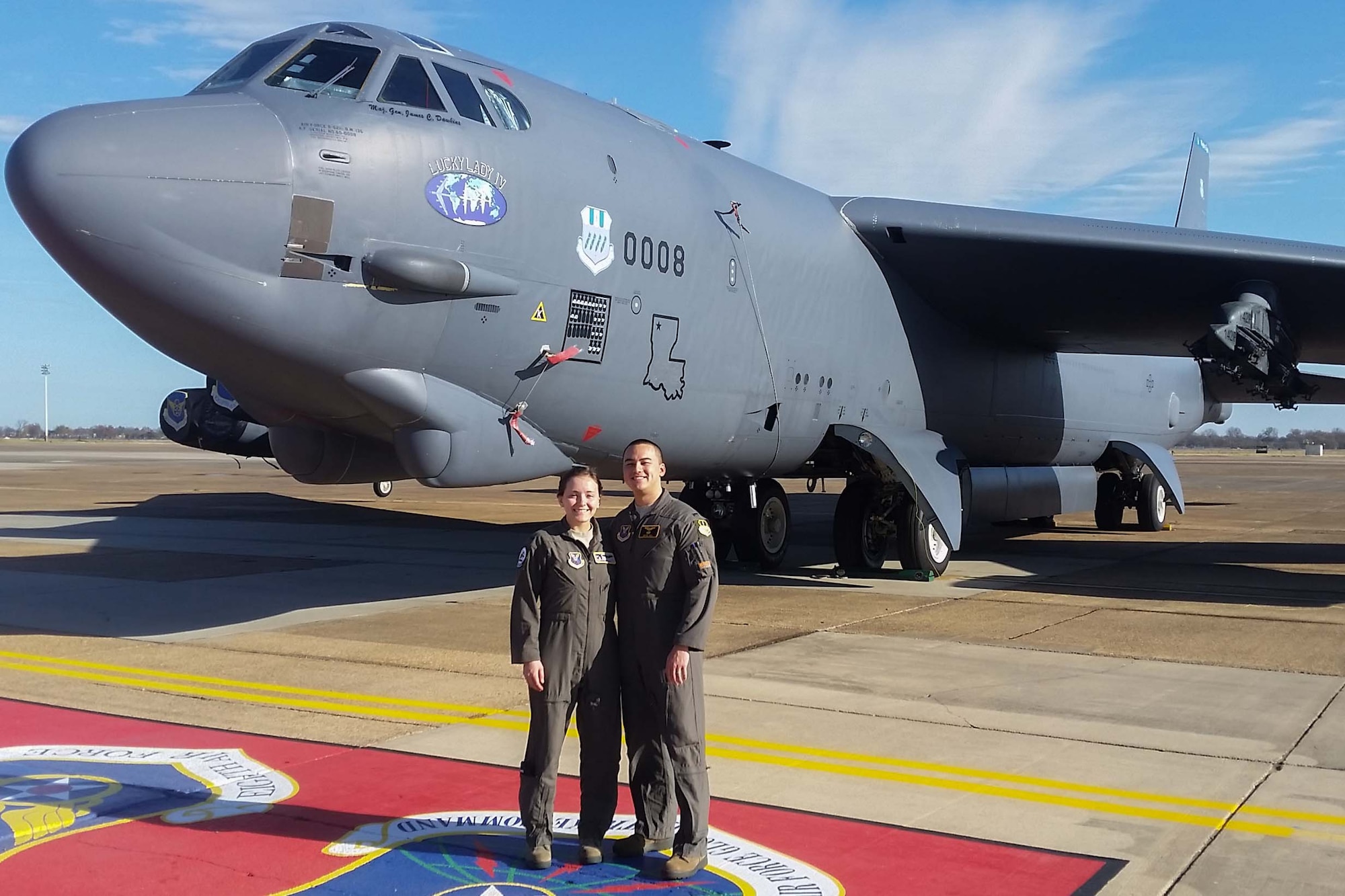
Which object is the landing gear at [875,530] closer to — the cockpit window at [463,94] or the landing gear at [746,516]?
the landing gear at [746,516]

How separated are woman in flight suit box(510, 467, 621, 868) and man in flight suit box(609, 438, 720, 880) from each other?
0.08 meters

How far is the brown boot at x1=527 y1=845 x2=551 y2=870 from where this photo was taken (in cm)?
473

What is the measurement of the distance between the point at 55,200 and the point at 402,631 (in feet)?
14.8

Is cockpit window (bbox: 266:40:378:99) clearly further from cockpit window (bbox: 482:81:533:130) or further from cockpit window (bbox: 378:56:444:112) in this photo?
cockpit window (bbox: 482:81:533:130)

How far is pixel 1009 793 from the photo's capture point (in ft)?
19.0

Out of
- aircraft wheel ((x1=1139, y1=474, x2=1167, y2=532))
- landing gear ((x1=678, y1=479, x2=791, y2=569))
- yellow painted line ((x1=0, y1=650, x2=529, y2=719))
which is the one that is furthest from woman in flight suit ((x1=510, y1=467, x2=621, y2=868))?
aircraft wheel ((x1=1139, y1=474, x2=1167, y2=532))

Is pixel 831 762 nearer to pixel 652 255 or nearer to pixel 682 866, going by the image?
pixel 682 866

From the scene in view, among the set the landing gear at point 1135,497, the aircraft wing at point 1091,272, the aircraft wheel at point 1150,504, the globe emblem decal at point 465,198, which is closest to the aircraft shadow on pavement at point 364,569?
the landing gear at point 1135,497

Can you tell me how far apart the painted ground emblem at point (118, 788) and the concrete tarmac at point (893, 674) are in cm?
75

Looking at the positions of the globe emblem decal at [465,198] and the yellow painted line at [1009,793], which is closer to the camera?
the yellow painted line at [1009,793]

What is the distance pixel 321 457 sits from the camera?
33.2 ft

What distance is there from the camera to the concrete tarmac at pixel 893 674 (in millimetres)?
5574

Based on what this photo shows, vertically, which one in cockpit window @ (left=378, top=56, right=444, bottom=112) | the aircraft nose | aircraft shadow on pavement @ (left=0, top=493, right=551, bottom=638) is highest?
cockpit window @ (left=378, top=56, right=444, bottom=112)

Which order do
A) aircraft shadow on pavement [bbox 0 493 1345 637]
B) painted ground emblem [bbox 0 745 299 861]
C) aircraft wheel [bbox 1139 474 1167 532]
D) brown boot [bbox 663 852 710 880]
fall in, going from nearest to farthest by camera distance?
brown boot [bbox 663 852 710 880]
painted ground emblem [bbox 0 745 299 861]
aircraft shadow on pavement [bbox 0 493 1345 637]
aircraft wheel [bbox 1139 474 1167 532]
